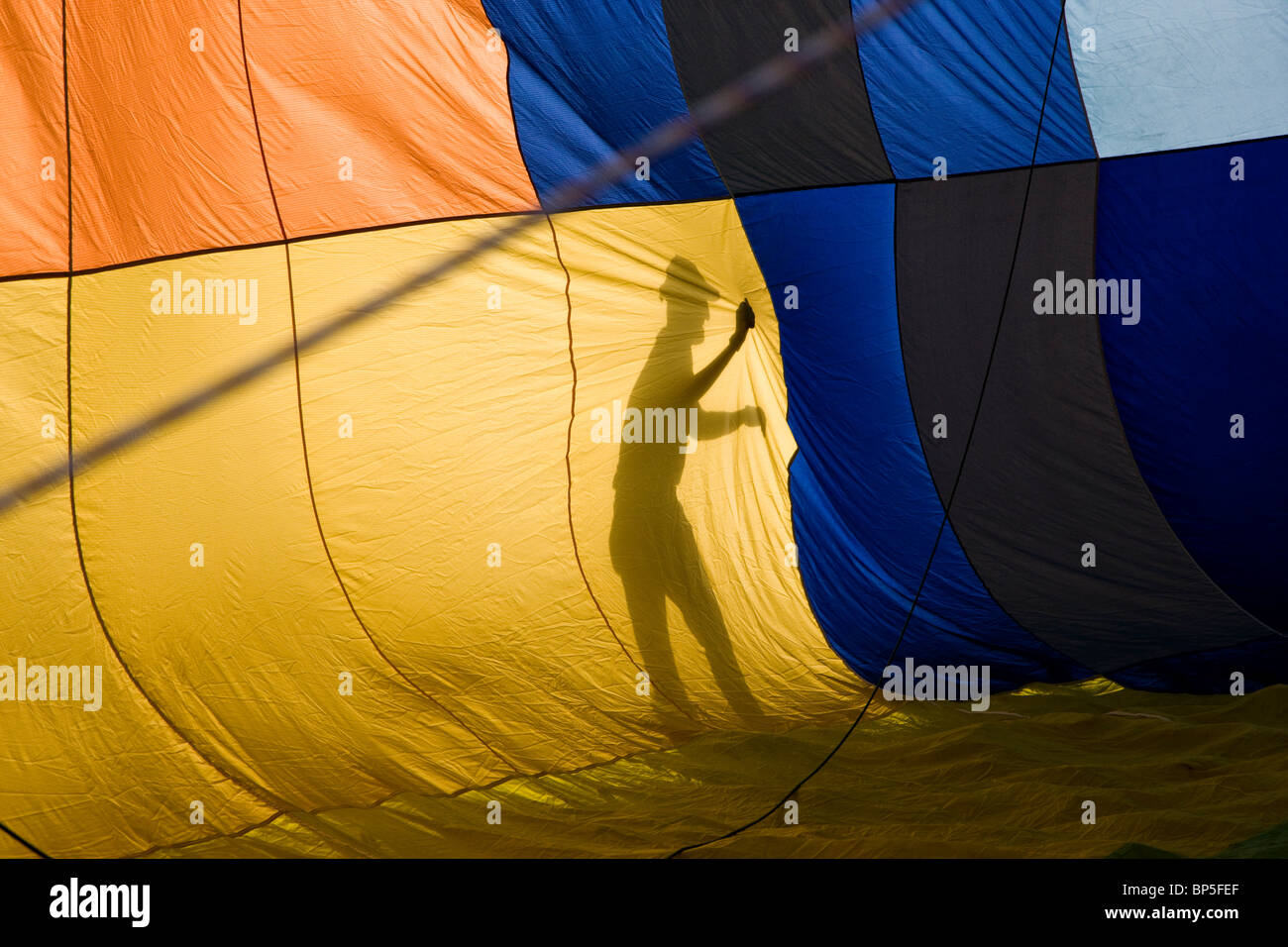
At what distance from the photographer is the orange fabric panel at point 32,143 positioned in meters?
3.41

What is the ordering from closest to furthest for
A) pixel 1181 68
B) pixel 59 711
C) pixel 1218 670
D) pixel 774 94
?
pixel 59 711
pixel 774 94
pixel 1181 68
pixel 1218 670

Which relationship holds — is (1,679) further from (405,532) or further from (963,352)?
(963,352)

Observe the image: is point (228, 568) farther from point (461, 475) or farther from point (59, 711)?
point (461, 475)

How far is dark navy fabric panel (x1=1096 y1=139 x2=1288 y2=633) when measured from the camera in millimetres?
3656

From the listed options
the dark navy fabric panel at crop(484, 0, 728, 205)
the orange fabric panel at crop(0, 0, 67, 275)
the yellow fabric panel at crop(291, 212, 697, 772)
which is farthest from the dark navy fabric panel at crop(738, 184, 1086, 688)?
the orange fabric panel at crop(0, 0, 67, 275)

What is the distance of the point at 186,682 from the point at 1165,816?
246 centimetres

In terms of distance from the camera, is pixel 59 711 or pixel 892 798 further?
pixel 59 711

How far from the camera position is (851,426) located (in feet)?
12.0

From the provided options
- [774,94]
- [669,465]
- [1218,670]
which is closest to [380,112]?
[774,94]

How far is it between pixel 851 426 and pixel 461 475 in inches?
43.9

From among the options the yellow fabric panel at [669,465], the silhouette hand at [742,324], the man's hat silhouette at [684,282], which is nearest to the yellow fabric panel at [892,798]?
the yellow fabric panel at [669,465]

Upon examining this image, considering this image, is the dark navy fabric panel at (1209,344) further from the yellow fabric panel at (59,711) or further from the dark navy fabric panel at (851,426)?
the yellow fabric panel at (59,711)

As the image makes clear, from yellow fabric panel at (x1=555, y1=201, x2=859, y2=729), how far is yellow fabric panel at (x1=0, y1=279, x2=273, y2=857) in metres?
1.13
